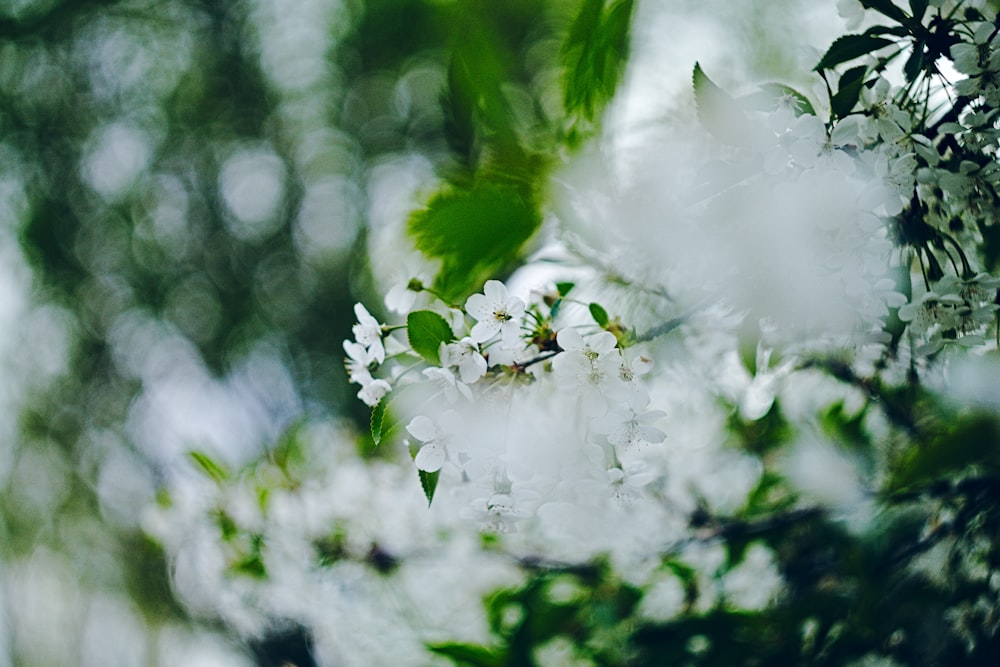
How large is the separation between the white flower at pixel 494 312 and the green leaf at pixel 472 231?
0.02 metres

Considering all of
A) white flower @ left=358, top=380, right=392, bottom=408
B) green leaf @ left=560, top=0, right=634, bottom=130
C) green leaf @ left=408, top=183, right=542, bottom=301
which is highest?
green leaf @ left=560, top=0, right=634, bottom=130

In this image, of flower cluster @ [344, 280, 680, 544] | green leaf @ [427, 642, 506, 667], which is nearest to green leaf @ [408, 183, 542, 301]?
flower cluster @ [344, 280, 680, 544]

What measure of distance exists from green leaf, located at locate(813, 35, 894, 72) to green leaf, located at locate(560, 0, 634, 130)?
3.4 inches

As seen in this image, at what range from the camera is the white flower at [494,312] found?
28cm

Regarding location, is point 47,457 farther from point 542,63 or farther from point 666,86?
point 666,86

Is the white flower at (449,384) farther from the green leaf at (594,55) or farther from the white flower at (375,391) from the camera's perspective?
the green leaf at (594,55)

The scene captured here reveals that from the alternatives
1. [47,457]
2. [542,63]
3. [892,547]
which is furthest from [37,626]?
[892,547]

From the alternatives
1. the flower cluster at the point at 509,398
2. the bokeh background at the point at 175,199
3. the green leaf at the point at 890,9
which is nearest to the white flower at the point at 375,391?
the flower cluster at the point at 509,398

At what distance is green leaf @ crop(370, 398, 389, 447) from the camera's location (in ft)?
0.95

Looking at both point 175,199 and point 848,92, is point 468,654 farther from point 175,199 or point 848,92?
point 175,199

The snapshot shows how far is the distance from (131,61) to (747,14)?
1.81m

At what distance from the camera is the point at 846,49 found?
0.95ft

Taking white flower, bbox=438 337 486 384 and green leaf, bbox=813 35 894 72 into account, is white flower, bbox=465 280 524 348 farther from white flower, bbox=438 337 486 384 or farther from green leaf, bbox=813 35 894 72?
green leaf, bbox=813 35 894 72

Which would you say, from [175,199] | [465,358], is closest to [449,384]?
[465,358]
